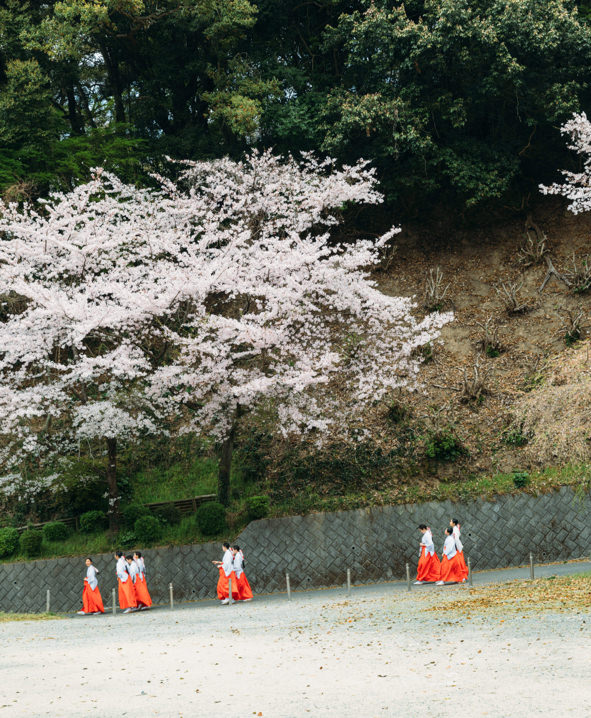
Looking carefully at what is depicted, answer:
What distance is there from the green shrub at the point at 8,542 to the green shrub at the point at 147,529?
140 inches

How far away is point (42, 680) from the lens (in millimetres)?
8305

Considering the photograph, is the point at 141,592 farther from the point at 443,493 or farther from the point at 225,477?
the point at 443,493

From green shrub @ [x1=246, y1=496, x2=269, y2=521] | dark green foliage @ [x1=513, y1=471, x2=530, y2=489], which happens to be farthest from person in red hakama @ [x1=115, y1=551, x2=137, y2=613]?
dark green foliage @ [x1=513, y1=471, x2=530, y2=489]

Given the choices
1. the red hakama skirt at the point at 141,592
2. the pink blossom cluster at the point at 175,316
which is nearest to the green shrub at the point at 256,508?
the pink blossom cluster at the point at 175,316

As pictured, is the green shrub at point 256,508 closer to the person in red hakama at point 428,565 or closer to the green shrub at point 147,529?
the green shrub at point 147,529

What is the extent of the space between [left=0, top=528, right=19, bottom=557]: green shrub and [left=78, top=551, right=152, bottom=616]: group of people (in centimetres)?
355

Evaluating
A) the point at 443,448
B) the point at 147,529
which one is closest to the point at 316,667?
the point at 147,529

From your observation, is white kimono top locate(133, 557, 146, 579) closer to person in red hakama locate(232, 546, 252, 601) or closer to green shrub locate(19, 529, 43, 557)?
person in red hakama locate(232, 546, 252, 601)

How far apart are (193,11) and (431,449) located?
18807mm

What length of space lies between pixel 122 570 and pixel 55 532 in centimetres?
412

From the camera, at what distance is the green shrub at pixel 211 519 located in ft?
62.9

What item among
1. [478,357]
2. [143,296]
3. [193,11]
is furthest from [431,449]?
[193,11]

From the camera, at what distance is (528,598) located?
39.9 ft

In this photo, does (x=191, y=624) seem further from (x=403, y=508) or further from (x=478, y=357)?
(x=478, y=357)
